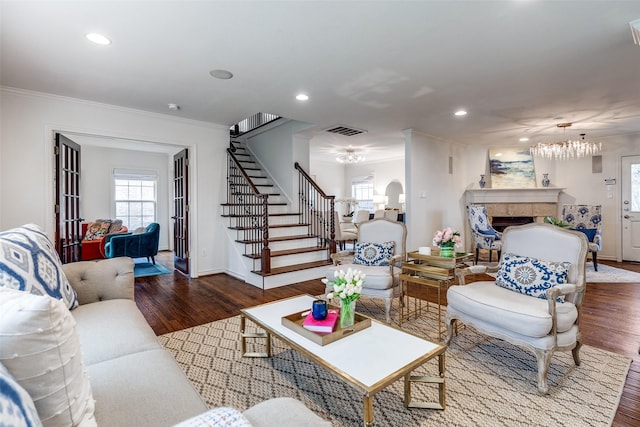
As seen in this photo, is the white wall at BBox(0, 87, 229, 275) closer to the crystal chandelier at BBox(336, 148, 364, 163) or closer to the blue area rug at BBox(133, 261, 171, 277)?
the blue area rug at BBox(133, 261, 171, 277)

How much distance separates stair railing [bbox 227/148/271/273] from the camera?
174 inches

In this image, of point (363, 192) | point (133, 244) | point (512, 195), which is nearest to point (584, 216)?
point (512, 195)

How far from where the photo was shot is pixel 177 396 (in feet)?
3.78

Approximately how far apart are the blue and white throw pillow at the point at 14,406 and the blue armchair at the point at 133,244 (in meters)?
5.87

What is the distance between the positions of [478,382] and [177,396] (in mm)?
1847

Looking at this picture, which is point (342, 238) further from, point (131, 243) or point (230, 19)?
point (230, 19)

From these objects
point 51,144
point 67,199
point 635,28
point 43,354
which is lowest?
point 43,354

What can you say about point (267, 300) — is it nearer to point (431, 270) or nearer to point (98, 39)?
point (431, 270)

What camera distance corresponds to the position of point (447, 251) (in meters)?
2.90

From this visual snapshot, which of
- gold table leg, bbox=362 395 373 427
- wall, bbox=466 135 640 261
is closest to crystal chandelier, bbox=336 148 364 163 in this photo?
wall, bbox=466 135 640 261

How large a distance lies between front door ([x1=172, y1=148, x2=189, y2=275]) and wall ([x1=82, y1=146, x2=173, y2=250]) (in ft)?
10.0

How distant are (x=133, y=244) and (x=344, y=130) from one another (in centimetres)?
443

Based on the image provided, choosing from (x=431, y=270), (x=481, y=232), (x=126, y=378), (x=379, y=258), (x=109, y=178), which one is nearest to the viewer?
(x=126, y=378)

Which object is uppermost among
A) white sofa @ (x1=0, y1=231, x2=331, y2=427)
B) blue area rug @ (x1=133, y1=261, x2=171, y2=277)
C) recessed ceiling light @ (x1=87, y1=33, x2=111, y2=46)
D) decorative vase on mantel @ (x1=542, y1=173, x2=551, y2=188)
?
recessed ceiling light @ (x1=87, y1=33, x2=111, y2=46)
